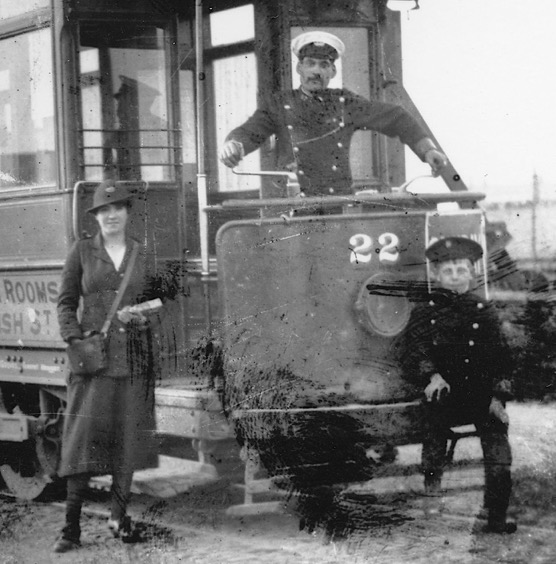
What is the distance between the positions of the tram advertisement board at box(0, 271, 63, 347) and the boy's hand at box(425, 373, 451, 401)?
2184mm

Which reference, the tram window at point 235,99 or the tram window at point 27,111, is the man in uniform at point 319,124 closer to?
the tram window at point 235,99

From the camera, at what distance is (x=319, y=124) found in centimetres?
565

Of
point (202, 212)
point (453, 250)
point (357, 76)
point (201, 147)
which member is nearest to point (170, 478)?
point (202, 212)

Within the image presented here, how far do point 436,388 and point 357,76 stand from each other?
225cm

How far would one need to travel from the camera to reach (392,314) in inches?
201

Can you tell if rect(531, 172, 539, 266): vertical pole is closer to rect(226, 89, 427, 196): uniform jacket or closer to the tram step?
rect(226, 89, 427, 196): uniform jacket

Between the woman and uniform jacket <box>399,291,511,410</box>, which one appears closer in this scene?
uniform jacket <box>399,291,511,410</box>

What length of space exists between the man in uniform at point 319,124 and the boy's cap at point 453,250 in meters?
0.66

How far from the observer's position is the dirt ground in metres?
5.10

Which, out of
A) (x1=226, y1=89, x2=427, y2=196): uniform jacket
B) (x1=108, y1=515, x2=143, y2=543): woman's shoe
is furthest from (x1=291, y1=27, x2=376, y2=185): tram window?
(x1=108, y1=515, x2=143, y2=543): woman's shoe

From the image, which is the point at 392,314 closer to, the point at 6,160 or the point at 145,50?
the point at 145,50

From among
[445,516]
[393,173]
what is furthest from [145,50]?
[445,516]

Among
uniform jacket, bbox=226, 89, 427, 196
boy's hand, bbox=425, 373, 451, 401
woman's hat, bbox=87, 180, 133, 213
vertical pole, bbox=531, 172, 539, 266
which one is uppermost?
uniform jacket, bbox=226, 89, 427, 196

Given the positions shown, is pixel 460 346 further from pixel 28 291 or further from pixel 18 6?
pixel 18 6
